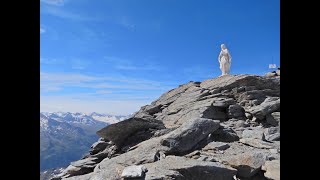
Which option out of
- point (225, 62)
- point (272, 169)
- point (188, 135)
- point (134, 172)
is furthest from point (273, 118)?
point (134, 172)

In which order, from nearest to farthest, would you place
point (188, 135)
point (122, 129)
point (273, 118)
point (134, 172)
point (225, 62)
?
point (134, 172) → point (188, 135) → point (122, 129) → point (273, 118) → point (225, 62)

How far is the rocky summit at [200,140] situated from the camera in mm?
13039

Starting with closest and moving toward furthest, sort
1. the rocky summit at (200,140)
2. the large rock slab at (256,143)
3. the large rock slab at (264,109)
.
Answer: the rocky summit at (200,140)
the large rock slab at (256,143)
the large rock slab at (264,109)

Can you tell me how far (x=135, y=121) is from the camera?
67.4 feet

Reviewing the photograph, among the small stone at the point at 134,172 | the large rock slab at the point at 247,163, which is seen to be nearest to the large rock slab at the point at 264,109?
the large rock slab at the point at 247,163

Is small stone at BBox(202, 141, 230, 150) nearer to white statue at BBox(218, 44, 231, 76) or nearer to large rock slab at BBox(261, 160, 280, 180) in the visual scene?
large rock slab at BBox(261, 160, 280, 180)

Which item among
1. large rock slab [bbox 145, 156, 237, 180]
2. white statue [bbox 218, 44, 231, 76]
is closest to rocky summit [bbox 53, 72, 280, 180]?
large rock slab [bbox 145, 156, 237, 180]

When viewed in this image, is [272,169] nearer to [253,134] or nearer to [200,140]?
[200,140]

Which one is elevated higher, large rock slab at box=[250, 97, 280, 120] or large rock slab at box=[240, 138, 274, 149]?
large rock slab at box=[250, 97, 280, 120]

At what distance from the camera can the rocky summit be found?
13039 mm

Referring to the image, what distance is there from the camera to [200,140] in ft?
55.1

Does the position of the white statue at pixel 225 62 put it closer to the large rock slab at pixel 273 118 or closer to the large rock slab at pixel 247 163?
the large rock slab at pixel 273 118
